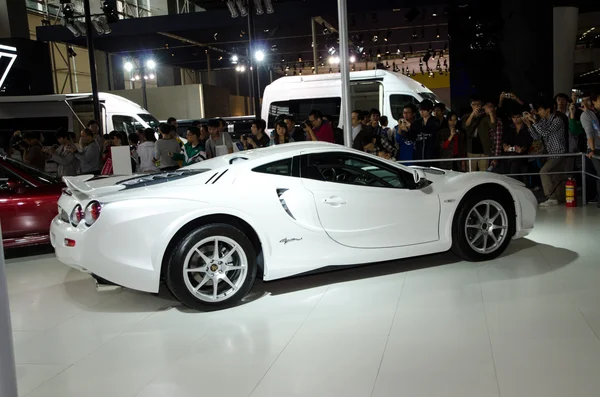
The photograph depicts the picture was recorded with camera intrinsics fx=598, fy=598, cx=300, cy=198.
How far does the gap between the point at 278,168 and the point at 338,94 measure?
9.01 metres

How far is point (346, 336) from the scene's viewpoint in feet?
13.8

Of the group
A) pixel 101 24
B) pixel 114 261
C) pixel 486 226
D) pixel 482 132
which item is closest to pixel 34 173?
pixel 114 261

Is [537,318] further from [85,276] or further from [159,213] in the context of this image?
[85,276]

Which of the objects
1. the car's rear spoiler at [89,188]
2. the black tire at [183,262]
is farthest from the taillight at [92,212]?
the black tire at [183,262]

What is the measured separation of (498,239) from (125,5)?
77.5 feet

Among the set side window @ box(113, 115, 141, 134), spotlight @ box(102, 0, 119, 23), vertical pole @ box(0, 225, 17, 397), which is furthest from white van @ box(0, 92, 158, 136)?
vertical pole @ box(0, 225, 17, 397)

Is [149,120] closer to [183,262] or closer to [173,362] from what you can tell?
[183,262]

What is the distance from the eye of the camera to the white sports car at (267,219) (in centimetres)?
481

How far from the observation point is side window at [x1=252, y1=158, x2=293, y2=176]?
534 cm

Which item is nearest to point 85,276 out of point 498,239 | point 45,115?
point 498,239

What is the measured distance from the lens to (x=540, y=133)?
9219 millimetres

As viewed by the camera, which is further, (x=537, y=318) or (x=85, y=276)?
(x=85, y=276)

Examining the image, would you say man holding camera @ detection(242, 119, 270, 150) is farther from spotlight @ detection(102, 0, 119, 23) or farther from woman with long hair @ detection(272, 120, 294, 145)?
spotlight @ detection(102, 0, 119, 23)

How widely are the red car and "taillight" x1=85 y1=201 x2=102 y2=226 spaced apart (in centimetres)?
262
